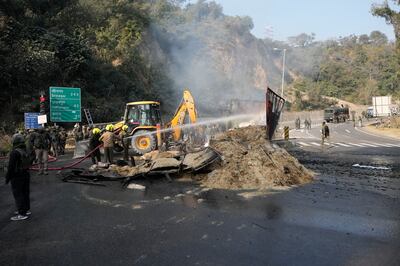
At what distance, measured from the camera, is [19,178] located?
8.26 m

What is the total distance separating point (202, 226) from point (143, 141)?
1179 centimetres

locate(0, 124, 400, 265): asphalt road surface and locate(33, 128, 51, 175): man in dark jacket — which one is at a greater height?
locate(33, 128, 51, 175): man in dark jacket

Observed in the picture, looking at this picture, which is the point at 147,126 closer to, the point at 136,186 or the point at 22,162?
the point at 136,186

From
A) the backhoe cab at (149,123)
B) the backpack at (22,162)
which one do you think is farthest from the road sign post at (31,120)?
the backpack at (22,162)

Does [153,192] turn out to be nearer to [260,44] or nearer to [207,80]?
[207,80]

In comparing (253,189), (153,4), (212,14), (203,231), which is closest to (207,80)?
(153,4)

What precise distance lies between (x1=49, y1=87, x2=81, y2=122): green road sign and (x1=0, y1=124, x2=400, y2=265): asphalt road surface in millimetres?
14510

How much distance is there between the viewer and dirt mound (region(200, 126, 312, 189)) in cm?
1130

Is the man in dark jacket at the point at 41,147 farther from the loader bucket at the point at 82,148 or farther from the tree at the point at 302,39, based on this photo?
the tree at the point at 302,39

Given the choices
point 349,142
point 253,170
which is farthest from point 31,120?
point 349,142

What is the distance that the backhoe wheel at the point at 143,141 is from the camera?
18.6 meters

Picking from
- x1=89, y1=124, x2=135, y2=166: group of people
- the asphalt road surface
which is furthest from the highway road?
x1=89, y1=124, x2=135, y2=166: group of people

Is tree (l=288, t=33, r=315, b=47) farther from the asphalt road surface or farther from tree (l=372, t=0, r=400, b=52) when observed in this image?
the asphalt road surface

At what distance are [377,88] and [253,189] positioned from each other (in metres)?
87.6
